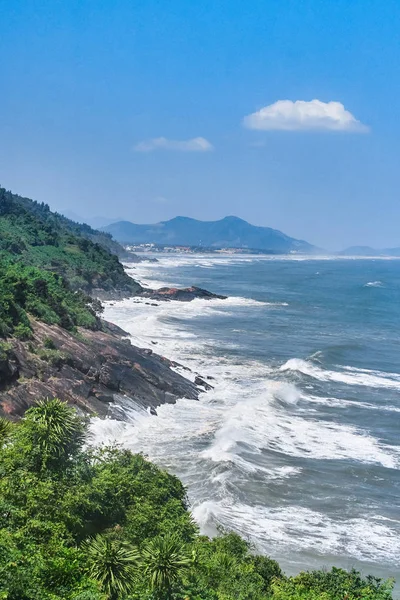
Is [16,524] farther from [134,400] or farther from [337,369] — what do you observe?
[337,369]

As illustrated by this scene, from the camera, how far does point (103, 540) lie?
16.8 m

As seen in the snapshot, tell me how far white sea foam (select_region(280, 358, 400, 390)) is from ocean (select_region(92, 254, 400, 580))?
18cm

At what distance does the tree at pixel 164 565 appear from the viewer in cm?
1473

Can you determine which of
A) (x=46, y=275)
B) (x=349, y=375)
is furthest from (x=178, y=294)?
(x=349, y=375)

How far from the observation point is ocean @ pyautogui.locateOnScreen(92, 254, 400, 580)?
89.0 feet

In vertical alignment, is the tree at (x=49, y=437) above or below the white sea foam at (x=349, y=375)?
above

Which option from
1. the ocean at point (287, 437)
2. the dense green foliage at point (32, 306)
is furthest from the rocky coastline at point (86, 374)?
the ocean at point (287, 437)

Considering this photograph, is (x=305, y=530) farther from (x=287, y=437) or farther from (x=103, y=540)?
(x=103, y=540)

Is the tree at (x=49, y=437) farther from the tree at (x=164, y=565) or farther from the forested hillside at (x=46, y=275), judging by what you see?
the forested hillside at (x=46, y=275)

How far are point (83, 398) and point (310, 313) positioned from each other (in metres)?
61.7

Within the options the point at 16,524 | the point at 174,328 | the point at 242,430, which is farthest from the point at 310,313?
the point at 16,524

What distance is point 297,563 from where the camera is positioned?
24672 millimetres

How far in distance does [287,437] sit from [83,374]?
49.7 ft

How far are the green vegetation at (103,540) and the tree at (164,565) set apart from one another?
0.03m
